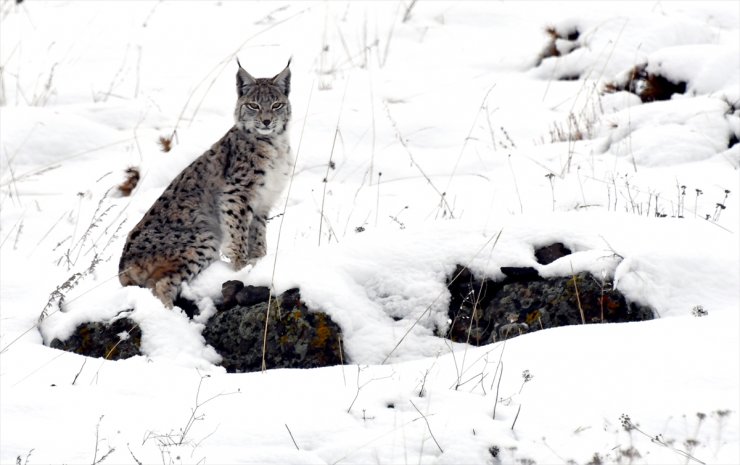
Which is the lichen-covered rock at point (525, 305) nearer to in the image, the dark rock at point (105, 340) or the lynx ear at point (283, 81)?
the dark rock at point (105, 340)

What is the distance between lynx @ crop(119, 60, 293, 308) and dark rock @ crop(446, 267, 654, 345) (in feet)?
4.63

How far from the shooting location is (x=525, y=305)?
16.5ft

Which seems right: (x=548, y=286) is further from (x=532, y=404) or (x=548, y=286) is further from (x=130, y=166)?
(x=130, y=166)

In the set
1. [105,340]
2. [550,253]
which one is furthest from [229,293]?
[550,253]

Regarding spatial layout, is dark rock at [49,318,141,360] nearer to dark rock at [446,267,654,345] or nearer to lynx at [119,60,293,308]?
lynx at [119,60,293,308]

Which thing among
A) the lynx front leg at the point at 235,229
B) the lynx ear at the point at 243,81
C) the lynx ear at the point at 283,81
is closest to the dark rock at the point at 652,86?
the lynx ear at the point at 283,81

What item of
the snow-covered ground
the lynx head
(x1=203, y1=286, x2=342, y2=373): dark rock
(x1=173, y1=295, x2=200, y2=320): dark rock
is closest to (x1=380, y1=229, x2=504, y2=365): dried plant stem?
the snow-covered ground

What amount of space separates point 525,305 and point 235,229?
2127 millimetres

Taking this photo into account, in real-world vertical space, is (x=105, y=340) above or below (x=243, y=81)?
below

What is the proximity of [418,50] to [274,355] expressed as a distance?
7.31 metres

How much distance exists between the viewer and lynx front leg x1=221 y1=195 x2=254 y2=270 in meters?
6.15

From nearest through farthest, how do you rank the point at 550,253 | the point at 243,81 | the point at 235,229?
the point at 550,253 → the point at 235,229 → the point at 243,81

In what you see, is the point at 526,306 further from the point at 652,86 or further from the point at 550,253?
the point at 652,86

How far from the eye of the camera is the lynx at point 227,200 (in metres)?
5.86
